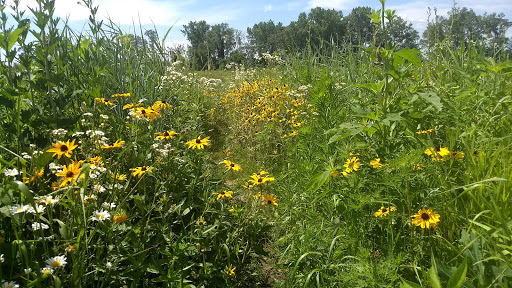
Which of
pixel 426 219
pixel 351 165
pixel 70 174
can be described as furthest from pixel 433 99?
pixel 70 174

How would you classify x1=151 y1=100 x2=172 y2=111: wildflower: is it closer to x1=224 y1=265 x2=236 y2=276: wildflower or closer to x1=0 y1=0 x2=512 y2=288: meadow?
x1=0 y1=0 x2=512 y2=288: meadow

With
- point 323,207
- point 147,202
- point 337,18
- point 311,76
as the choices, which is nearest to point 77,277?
point 147,202


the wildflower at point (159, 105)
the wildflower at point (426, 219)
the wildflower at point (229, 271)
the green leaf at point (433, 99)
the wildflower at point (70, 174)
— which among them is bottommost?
the wildflower at point (229, 271)

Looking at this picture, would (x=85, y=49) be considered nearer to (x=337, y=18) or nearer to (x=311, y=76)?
(x=311, y=76)

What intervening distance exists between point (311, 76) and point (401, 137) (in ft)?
7.56

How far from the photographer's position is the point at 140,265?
1443 millimetres

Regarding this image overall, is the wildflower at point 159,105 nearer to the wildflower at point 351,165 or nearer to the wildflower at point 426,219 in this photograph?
the wildflower at point 351,165

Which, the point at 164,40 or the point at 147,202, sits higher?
the point at 164,40

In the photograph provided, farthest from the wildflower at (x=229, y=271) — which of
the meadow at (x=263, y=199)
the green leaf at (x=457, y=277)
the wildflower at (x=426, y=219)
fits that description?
the green leaf at (x=457, y=277)

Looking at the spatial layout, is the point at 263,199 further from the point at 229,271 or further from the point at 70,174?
the point at 70,174

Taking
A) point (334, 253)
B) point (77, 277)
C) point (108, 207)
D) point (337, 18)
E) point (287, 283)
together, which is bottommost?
point (287, 283)

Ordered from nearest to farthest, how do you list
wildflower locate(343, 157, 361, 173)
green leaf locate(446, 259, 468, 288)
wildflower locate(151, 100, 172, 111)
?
green leaf locate(446, 259, 468, 288)
wildflower locate(343, 157, 361, 173)
wildflower locate(151, 100, 172, 111)

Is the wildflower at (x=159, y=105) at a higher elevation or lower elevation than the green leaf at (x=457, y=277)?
higher

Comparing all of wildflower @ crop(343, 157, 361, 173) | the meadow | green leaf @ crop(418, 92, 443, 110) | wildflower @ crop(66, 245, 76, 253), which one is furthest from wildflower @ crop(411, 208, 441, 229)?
wildflower @ crop(66, 245, 76, 253)
